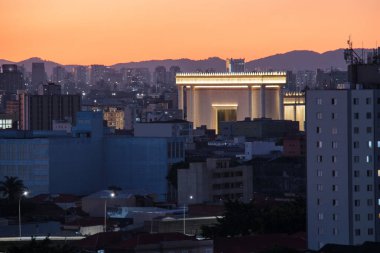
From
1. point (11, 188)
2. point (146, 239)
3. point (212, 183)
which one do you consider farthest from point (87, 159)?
point (146, 239)

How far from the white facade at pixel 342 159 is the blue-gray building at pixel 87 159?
27.7m

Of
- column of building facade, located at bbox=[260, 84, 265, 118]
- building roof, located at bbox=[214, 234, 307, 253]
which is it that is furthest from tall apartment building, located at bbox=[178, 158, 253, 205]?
column of building facade, located at bbox=[260, 84, 265, 118]

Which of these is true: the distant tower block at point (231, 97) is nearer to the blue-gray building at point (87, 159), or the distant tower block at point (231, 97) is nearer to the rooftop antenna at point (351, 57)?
the blue-gray building at point (87, 159)

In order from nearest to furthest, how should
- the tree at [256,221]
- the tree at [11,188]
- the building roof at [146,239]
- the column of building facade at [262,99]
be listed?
the building roof at [146,239] < the tree at [256,221] < the tree at [11,188] < the column of building facade at [262,99]

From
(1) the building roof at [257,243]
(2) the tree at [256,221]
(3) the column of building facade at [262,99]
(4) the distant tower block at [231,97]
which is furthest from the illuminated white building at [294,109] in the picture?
(1) the building roof at [257,243]

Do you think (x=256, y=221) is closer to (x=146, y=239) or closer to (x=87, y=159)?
(x=146, y=239)

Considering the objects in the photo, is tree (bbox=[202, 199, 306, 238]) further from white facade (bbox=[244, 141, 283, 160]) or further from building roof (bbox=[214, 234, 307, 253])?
white facade (bbox=[244, 141, 283, 160])

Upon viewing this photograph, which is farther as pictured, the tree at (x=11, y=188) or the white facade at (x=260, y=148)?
the white facade at (x=260, y=148)

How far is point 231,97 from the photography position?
15712cm

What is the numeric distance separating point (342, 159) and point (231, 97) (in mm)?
99976

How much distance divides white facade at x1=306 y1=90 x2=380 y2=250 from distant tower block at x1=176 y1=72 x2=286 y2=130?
97.3 m

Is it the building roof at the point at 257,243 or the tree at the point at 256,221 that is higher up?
the tree at the point at 256,221

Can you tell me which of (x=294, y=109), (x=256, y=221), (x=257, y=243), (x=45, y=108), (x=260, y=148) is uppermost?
(x=45, y=108)

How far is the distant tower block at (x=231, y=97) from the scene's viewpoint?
515 feet
